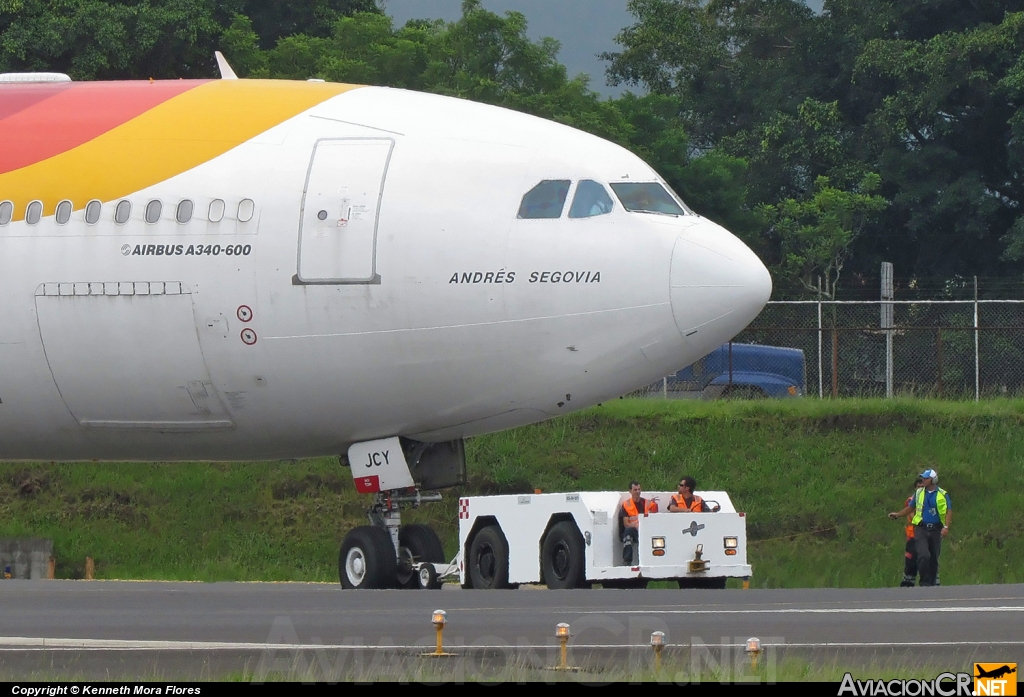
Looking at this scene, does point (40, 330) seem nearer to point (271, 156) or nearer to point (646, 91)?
point (271, 156)

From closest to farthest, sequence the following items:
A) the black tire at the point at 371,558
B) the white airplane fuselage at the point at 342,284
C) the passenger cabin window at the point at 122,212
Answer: the white airplane fuselage at the point at 342,284, the passenger cabin window at the point at 122,212, the black tire at the point at 371,558

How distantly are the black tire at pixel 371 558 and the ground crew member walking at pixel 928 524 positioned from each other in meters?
8.04

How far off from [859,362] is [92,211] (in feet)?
71.6

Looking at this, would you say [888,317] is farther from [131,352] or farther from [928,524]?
[131,352]

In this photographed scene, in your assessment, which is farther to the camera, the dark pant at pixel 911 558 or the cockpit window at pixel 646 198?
the dark pant at pixel 911 558

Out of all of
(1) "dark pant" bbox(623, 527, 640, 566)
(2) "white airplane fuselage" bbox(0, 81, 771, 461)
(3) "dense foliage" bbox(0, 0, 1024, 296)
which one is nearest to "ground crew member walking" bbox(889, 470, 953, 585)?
(1) "dark pant" bbox(623, 527, 640, 566)

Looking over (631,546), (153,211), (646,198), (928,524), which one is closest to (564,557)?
(631,546)

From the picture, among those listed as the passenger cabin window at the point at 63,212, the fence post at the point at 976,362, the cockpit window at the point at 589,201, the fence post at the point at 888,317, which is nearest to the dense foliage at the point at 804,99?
the fence post at the point at 888,317

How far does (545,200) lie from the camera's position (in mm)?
18766

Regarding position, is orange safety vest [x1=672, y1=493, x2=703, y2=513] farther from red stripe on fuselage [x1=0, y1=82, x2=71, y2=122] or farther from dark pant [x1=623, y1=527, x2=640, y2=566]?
red stripe on fuselage [x1=0, y1=82, x2=71, y2=122]

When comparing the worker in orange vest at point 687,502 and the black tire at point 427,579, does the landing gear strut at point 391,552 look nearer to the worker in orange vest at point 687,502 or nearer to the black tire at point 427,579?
the black tire at point 427,579

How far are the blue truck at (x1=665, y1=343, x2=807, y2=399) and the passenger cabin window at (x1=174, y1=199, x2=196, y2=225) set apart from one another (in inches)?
764

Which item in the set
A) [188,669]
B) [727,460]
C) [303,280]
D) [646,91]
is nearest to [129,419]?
[303,280]

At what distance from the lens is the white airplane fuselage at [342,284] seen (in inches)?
726
